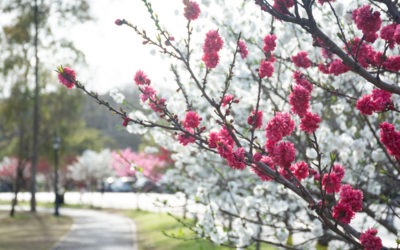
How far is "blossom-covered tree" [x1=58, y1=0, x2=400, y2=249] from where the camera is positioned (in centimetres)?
281

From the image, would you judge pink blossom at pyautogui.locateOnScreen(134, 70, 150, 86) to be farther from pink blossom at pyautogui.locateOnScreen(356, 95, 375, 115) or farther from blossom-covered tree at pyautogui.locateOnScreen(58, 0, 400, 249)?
pink blossom at pyautogui.locateOnScreen(356, 95, 375, 115)

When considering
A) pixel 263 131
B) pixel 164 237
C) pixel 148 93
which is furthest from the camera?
pixel 164 237

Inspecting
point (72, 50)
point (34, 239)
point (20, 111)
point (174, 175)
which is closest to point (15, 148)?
point (20, 111)

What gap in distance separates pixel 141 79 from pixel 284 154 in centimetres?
114

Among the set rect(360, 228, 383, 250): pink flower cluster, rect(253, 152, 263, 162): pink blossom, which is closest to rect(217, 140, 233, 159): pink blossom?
rect(253, 152, 263, 162): pink blossom

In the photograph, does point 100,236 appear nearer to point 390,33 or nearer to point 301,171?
point 301,171

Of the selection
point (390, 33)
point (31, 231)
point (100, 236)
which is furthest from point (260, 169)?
point (31, 231)

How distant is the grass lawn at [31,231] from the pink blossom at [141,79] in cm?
1169

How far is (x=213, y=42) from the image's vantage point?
325 centimetres

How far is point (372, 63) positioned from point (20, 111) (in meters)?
24.0

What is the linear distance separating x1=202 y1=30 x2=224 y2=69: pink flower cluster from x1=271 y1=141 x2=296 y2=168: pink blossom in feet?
2.72

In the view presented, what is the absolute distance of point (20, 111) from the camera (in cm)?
2522

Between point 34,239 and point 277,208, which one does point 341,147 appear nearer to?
point 277,208

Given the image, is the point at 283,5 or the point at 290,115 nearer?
the point at 283,5
